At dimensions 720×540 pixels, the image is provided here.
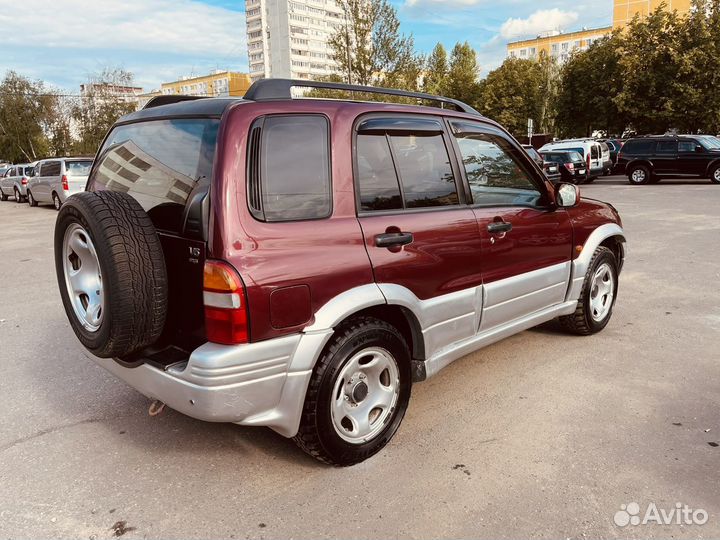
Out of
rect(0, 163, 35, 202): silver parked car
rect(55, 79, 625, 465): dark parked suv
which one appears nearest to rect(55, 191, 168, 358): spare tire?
rect(55, 79, 625, 465): dark parked suv

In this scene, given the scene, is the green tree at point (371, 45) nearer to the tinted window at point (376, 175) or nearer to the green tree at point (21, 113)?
the tinted window at point (376, 175)

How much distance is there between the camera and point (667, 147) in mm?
19766

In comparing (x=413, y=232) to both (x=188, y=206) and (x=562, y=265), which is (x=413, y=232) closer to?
(x=188, y=206)

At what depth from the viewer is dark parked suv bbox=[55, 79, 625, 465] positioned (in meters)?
2.51

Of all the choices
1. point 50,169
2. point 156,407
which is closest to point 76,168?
point 50,169

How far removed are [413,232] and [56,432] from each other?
2.48 metres

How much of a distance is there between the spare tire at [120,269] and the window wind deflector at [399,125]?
125 cm

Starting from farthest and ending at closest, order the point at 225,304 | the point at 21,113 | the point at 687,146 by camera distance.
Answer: the point at 21,113
the point at 687,146
the point at 225,304

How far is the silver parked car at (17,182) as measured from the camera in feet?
77.6

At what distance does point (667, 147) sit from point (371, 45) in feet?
38.9

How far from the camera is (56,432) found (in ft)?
11.2

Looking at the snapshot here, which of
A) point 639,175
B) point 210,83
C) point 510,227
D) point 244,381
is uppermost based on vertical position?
point 210,83

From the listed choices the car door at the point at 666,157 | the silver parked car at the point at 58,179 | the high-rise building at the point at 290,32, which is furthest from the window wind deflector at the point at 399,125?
the high-rise building at the point at 290,32

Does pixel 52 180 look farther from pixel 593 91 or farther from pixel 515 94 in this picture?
pixel 515 94
